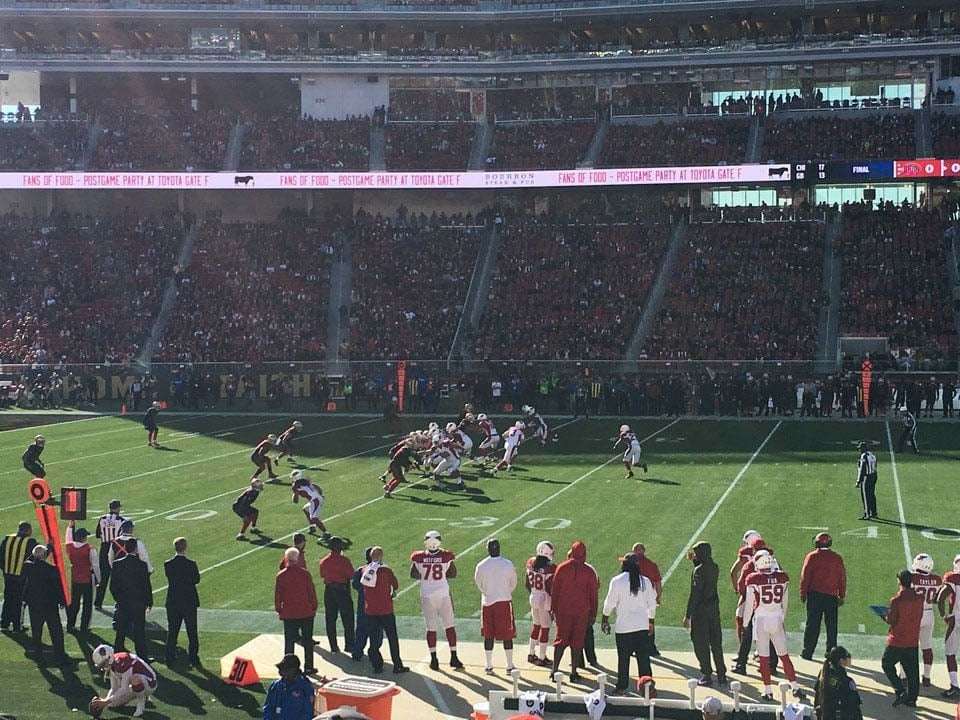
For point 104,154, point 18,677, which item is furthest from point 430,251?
point 18,677

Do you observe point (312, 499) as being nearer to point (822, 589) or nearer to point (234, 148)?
point (822, 589)

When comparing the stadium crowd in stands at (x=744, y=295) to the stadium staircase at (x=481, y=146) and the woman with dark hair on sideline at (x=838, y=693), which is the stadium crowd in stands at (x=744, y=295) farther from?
the woman with dark hair on sideline at (x=838, y=693)

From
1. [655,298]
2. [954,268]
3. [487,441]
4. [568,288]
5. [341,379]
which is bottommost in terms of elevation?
[487,441]

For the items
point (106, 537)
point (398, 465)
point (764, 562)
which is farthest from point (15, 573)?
point (398, 465)

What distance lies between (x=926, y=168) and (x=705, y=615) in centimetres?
3956

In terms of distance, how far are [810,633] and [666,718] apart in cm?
321

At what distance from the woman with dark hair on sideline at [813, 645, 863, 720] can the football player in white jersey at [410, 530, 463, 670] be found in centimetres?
442

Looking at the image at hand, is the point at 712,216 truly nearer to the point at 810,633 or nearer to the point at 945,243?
the point at 945,243

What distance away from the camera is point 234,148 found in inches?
2216

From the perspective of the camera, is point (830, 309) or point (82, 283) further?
point (82, 283)

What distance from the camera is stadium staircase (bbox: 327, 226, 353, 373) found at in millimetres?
45312

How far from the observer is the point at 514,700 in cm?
1097

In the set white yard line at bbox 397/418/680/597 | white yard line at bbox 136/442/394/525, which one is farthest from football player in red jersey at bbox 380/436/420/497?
white yard line at bbox 136/442/394/525

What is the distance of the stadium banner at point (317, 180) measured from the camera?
5262 centimetres
